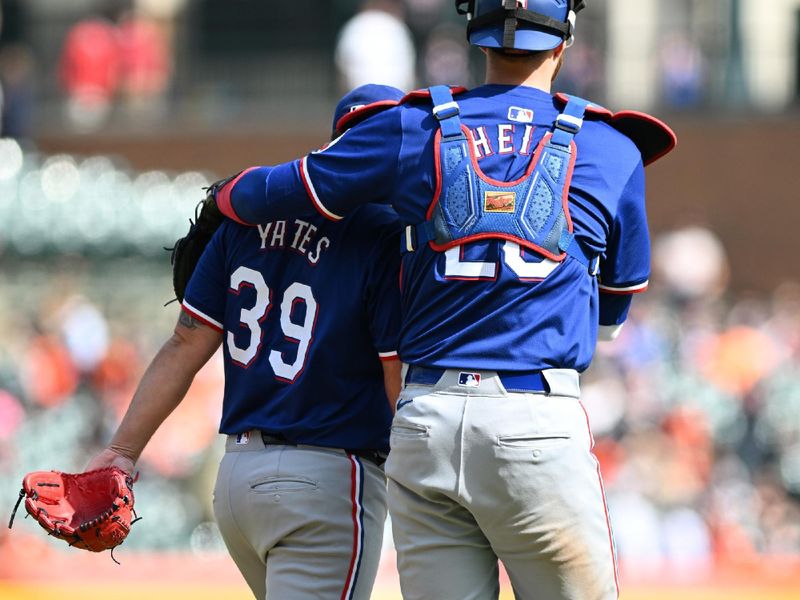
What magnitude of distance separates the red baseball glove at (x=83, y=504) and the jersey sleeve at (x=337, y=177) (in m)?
0.82

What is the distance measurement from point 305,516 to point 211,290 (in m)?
0.66

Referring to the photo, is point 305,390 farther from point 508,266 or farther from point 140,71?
point 140,71

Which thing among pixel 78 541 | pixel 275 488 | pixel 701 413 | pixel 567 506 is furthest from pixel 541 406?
pixel 701 413

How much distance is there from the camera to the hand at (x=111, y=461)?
3.65m

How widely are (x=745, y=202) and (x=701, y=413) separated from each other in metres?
5.86

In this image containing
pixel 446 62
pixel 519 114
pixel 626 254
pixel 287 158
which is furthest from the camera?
pixel 287 158

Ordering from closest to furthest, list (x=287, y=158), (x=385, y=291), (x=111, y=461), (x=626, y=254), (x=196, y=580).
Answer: (x=626, y=254)
(x=385, y=291)
(x=111, y=461)
(x=196, y=580)
(x=287, y=158)

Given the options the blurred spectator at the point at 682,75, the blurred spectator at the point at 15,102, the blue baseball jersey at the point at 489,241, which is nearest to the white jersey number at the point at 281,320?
the blue baseball jersey at the point at 489,241

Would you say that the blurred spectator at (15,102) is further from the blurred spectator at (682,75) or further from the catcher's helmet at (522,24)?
the catcher's helmet at (522,24)

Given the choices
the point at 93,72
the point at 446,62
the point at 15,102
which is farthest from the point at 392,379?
the point at 93,72

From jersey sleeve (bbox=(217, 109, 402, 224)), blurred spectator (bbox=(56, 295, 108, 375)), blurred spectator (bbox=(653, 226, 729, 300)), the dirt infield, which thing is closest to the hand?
jersey sleeve (bbox=(217, 109, 402, 224))

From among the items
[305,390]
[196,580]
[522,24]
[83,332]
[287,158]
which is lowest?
[196,580]

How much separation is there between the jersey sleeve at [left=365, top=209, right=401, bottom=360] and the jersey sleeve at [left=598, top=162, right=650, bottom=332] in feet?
1.73

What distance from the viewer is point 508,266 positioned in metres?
3.15
